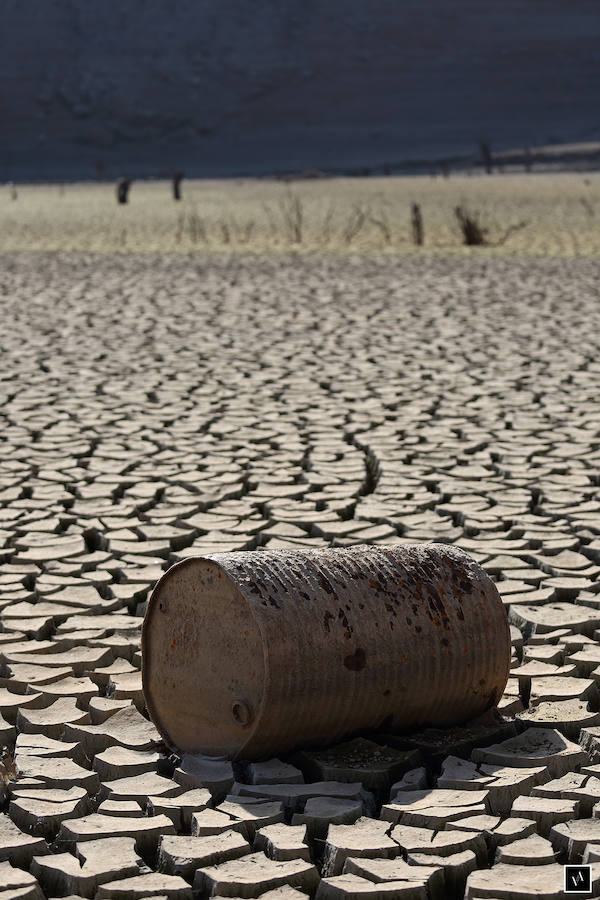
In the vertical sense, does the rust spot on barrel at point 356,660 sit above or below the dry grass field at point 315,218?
below

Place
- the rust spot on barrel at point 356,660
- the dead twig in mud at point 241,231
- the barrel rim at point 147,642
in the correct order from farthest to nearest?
the dead twig in mud at point 241,231, the rust spot on barrel at point 356,660, the barrel rim at point 147,642

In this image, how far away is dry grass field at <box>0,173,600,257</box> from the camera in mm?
18203

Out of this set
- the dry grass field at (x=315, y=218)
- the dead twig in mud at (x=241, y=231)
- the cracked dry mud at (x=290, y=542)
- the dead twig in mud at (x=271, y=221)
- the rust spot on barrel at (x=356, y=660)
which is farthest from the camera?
the dead twig in mud at (x=271, y=221)

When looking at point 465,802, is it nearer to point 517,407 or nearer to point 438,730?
point 438,730

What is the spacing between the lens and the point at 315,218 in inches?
924

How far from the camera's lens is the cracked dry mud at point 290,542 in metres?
2.57

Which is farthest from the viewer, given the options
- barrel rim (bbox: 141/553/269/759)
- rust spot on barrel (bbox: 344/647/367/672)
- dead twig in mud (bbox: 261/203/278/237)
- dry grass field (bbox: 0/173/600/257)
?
dead twig in mud (bbox: 261/203/278/237)

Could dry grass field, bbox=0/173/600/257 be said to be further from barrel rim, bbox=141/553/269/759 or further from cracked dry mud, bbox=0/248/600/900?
barrel rim, bbox=141/553/269/759

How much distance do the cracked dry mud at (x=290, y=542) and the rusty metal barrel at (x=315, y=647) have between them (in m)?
0.08

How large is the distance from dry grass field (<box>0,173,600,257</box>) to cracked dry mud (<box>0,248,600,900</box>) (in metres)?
A: 7.25

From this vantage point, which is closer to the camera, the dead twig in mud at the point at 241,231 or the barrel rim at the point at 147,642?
the barrel rim at the point at 147,642

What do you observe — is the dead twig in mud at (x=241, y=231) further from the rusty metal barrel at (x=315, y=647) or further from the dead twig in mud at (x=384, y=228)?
the rusty metal barrel at (x=315, y=647)

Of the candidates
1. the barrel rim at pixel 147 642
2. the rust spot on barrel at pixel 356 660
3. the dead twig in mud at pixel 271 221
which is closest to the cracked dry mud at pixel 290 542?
the barrel rim at pixel 147 642

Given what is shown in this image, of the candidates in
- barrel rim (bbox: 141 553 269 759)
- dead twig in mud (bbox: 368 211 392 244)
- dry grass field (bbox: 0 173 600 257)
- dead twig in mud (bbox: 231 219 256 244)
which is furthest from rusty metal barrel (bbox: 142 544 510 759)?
dead twig in mud (bbox: 231 219 256 244)
